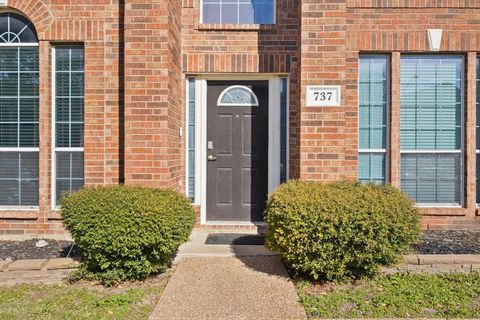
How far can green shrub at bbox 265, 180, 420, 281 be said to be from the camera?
3.62 metres

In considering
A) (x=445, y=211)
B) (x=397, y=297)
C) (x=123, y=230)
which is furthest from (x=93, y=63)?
(x=445, y=211)

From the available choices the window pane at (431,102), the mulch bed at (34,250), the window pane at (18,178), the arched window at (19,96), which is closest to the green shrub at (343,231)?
the window pane at (431,102)

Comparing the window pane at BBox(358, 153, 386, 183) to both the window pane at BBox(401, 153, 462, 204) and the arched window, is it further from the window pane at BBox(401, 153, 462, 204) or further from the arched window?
the arched window

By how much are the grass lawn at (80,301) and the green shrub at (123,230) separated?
6.5 inches

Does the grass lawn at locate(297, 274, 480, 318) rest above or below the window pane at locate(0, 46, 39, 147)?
below

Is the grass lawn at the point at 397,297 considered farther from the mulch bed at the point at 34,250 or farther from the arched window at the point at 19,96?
the arched window at the point at 19,96

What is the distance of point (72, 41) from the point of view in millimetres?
5422

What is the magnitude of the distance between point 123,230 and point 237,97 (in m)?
3.01

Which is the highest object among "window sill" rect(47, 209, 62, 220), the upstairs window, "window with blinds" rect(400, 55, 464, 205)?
the upstairs window

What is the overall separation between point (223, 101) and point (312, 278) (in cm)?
313

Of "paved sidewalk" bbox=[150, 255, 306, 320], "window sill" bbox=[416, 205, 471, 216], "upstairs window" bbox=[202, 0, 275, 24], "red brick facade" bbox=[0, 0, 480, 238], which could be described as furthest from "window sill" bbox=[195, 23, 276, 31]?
"window sill" bbox=[416, 205, 471, 216]

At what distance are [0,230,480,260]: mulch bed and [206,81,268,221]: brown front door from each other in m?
2.18

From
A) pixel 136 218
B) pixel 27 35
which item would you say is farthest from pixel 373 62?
pixel 27 35

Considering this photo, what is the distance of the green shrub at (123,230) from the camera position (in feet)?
12.3
